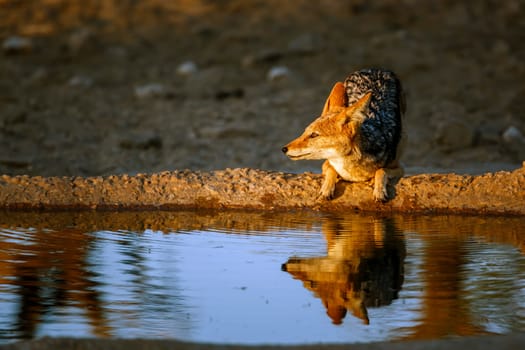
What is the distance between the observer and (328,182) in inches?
275

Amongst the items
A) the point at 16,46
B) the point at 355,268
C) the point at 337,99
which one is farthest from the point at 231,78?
the point at 355,268

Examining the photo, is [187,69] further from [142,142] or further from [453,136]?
[453,136]

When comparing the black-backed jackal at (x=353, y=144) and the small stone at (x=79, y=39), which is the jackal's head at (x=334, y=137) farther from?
the small stone at (x=79, y=39)

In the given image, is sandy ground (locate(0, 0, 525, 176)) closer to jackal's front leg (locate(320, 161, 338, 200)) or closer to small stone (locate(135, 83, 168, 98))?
small stone (locate(135, 83, 168, 98))

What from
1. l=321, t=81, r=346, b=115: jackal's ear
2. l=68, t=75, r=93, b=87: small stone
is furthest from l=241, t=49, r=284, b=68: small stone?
l=321, t=81, r=346, b=115: jackal's ear

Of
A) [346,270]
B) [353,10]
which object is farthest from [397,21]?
[346,270]

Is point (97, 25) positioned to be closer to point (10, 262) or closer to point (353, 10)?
point (353, 10)

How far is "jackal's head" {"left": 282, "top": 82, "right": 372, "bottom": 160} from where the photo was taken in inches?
273

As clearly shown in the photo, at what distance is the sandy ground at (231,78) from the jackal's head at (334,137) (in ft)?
8.75

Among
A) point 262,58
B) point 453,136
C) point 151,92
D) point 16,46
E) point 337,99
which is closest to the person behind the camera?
point 337,99

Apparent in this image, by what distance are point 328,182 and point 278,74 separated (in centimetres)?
641

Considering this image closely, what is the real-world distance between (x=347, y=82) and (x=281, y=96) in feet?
15.8

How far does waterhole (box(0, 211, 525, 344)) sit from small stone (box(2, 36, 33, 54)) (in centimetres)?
802

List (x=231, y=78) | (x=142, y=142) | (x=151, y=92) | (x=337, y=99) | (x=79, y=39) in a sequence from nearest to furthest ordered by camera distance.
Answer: (x=337, y=99), (x=142, y=142), (x=151, y=92), (x=231, y=78), (x=79, y=39)
